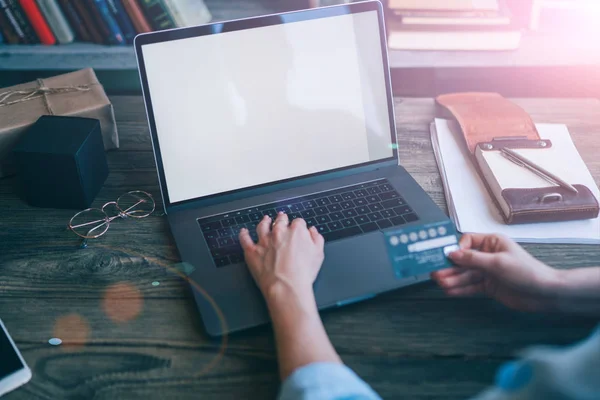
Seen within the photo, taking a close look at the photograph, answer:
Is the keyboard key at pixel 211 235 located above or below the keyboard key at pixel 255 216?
above

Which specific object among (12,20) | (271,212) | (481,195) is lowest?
(481,195)

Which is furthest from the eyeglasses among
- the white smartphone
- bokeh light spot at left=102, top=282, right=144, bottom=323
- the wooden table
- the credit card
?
the credit card

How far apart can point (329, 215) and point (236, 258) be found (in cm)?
18

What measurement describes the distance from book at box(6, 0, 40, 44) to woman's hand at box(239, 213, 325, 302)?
939 millimetres

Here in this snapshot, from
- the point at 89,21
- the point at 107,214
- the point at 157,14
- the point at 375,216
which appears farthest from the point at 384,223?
the point at 89,21

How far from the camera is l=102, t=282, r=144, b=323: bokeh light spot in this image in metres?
0.81

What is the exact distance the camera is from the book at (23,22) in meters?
1.37

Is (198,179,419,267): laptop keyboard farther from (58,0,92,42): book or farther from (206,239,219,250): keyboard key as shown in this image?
(58,0,92,42): book

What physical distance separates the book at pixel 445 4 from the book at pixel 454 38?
5cm

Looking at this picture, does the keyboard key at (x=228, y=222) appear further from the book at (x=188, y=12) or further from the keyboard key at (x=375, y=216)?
the book at (x=188, y=12)

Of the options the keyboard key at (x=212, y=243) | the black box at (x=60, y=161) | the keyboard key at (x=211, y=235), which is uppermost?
the black box at (x=60, y=161)

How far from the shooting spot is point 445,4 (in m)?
1.40

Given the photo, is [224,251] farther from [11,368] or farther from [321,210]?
[11,368]

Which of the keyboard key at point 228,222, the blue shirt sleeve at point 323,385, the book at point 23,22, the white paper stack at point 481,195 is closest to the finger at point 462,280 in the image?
the white paper stack at point 481,195
